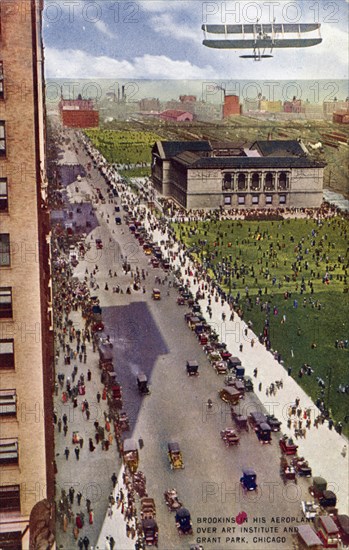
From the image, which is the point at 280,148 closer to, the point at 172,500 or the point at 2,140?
the point at 172,500

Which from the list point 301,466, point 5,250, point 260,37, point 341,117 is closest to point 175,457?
point 301,466

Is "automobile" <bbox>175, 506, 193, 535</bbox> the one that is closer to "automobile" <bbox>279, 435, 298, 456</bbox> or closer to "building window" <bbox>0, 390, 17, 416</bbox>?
"automobile" <bbox>279, 435, 298, 456</bbox>

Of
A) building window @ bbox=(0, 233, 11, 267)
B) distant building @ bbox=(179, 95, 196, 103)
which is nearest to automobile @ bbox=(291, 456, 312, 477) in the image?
building window @ bbox=(0, 233, 11, 267)

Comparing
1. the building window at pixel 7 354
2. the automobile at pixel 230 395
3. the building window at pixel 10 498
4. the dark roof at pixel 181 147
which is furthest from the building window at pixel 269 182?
the building window at pixel 10 498

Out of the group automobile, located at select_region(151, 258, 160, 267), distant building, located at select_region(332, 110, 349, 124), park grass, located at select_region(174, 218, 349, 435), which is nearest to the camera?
park grass, located at select_region(174, 218, 349, 435)

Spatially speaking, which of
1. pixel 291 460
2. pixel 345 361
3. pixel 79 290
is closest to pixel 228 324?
pixel 345 361

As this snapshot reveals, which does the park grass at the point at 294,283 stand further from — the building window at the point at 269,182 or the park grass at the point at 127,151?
the park grass at the point at 127,151

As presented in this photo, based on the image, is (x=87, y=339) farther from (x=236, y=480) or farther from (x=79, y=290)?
(x=236, y=480)
